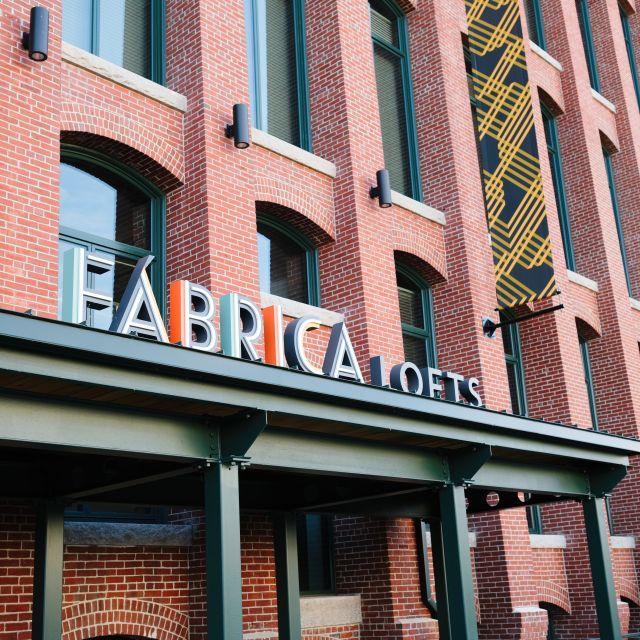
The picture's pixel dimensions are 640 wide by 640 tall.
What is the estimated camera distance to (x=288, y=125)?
14.3m

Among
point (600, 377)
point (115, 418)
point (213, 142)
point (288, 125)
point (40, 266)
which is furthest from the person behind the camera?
point (600, 377)

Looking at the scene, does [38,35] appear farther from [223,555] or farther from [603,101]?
[603,101]

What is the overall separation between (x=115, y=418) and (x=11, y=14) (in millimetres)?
5156

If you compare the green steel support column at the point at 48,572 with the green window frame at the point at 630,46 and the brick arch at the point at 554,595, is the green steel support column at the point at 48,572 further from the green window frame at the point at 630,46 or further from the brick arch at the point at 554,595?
the green window frame at the point at 630,46

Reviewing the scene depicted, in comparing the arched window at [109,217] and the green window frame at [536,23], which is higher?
the green window frame at [536,23]

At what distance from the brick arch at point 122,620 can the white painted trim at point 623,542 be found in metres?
9.99

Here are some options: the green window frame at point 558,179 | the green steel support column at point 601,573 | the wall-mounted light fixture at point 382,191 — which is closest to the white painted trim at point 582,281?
the green window frame at point 558,179

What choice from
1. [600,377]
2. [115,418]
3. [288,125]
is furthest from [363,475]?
[600,377]

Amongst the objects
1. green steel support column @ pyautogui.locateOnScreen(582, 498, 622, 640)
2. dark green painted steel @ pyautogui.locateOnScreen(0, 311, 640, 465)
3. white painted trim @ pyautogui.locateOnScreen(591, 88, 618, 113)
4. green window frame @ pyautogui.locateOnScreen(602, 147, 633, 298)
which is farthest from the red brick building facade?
dark green painted steel @ pyautogui.locateOnScreen(0, 311, 640, 465)

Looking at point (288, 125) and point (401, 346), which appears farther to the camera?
point (288, 125)

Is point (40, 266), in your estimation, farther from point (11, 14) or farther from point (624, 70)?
point (624, 70)

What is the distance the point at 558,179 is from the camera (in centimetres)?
2044

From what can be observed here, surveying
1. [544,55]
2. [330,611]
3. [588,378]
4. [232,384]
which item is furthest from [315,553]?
[544,55]

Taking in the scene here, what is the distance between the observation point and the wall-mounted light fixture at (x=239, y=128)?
11.7m
